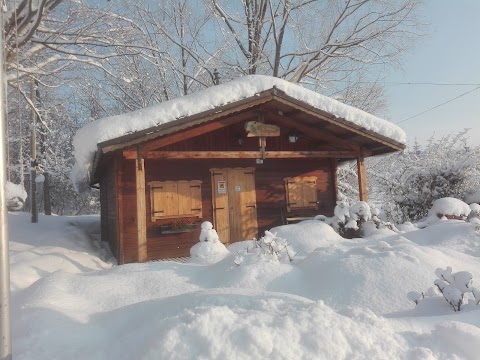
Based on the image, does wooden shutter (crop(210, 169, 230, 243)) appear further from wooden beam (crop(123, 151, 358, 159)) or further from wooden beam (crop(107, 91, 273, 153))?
wooden beam (crop(107, 91, 273, 153))

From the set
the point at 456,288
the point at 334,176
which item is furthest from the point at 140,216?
the point at 334,176

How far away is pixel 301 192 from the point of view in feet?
36.9

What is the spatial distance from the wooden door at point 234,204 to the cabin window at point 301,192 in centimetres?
114

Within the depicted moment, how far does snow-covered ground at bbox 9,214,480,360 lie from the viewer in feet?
7.90

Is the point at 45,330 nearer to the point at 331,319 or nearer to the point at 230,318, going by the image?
the point at 230,318

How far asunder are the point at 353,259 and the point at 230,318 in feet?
11.4

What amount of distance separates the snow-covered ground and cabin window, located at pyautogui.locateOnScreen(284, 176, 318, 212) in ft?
14.1

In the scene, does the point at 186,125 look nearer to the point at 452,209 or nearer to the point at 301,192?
the point at 301,192

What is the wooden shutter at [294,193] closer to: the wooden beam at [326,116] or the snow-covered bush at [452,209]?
the wooden beam at [326,116]

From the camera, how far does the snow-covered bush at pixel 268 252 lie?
19.7ft

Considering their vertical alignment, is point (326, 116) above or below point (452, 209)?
above

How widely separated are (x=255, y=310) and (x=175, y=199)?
7.14 meters

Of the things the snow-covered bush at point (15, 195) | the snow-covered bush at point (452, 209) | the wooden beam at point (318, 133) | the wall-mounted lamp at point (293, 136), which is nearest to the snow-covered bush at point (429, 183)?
the snow-covered bush at point (452, 209)

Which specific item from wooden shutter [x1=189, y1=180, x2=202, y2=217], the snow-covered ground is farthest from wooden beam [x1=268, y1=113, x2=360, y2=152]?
the snow-covered ground
